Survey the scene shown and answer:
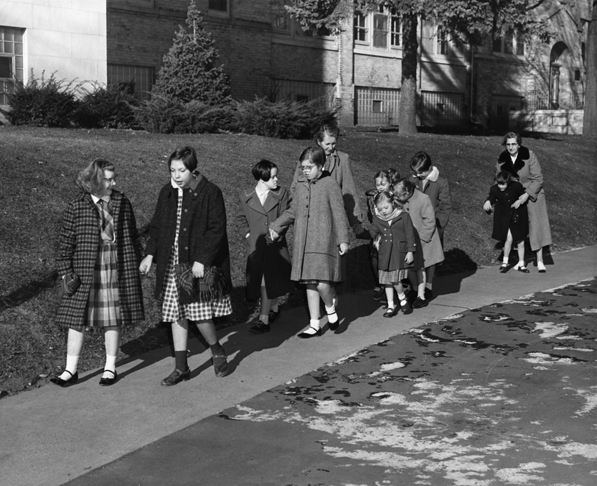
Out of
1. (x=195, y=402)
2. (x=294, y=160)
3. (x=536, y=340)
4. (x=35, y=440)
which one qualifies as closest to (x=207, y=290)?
(x=195, y=402)

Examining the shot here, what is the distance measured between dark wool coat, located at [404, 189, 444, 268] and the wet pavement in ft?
6.02

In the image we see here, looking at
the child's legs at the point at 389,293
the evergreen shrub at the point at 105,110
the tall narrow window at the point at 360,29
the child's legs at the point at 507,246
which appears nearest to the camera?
the child's legs at the point at 389,293

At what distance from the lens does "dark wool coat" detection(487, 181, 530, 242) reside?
12.8 metres

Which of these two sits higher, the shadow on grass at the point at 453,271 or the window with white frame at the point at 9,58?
the window with white frame at the point at 9,58

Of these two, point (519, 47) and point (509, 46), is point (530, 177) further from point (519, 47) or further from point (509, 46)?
point (519, 47)

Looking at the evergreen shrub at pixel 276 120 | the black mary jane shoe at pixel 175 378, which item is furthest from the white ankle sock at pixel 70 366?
the evergreen shrub at pixel 276 120

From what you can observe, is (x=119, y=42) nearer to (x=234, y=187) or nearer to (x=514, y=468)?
(x=234, y=187)

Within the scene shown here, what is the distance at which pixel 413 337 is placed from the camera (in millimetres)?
8844

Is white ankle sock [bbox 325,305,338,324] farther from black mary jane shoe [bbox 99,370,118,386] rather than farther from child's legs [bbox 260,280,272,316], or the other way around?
black mary jane shoe [bbox 99,370,118,386]

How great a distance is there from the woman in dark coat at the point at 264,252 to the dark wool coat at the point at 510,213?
180 inches

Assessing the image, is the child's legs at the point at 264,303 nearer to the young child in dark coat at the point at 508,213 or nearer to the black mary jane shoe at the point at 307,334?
the black mary jane shoe at the point at 307,334

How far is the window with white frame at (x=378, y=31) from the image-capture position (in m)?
37.3

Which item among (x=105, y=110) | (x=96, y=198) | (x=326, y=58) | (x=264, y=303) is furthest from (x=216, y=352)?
(x=326, y=58)

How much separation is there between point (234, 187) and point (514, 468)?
9395 mm
